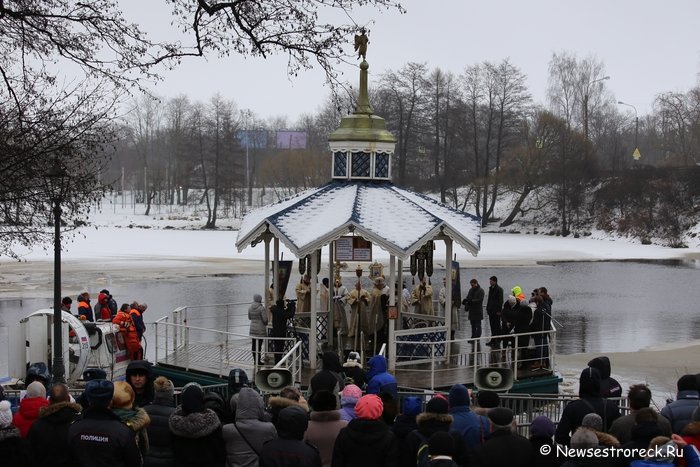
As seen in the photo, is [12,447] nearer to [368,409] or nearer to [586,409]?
[368,409]

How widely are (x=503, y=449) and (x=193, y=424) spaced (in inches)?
96.4

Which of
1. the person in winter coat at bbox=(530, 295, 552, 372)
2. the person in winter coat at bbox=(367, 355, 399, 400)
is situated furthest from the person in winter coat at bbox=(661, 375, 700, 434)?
the person in winter coat at bbox=(530, 295, 552, 372)

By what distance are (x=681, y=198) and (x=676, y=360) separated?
6043cm

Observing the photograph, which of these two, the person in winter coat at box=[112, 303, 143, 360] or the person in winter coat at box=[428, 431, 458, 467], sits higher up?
the person in winter coat at box=[428, 431, 458, 467]

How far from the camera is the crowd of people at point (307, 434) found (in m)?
7.59

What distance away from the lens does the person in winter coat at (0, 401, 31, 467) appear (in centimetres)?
803

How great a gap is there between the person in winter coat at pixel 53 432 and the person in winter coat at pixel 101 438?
0.33 metres

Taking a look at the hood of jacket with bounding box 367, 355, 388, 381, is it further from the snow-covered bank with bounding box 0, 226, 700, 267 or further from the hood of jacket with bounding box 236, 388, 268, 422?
the snow-covered bank with bounding box 0, 226, 700, 267

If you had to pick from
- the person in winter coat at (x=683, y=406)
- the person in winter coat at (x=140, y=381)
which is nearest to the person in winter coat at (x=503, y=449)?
the person in winter coat at (x=683, y=406)

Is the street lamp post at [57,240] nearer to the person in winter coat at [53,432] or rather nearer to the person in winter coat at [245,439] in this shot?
the person in winter coat at [53,432]

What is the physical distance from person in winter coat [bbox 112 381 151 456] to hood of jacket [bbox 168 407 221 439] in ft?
1.03

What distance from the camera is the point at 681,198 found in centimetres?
8100

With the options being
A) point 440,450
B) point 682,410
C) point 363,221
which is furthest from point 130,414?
point 363,221

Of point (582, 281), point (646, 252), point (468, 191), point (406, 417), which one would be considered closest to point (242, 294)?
point (582, 281)
